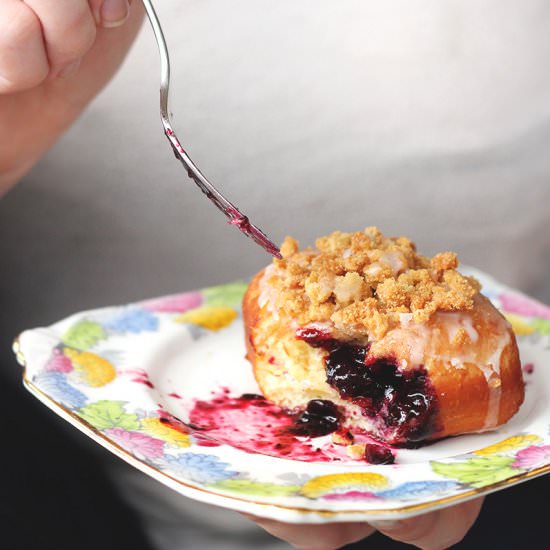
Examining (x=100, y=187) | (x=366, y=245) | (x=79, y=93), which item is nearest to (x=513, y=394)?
(x=366, y=245)

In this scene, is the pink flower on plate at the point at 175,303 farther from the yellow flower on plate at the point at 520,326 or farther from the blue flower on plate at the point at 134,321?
the yellow flower on plate at the point at 520,326

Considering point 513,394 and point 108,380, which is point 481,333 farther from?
point 108,380

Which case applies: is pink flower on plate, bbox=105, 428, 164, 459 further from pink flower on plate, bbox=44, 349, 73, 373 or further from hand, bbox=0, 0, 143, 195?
hand, bbox=0, 0, 143, 195

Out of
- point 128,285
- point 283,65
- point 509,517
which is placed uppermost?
point 283,65

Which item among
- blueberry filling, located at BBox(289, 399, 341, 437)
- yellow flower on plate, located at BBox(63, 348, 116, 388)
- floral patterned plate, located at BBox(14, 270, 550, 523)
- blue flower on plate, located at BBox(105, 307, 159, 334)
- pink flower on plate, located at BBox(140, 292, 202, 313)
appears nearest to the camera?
floral patterned plate, located at BBox(14, 270, 550, 523)

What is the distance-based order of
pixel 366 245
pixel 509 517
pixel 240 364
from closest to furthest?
pixel 366 245, pixel 240 364, pixel 509 517

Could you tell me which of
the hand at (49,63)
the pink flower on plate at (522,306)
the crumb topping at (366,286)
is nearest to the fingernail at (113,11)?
the hand at (49,63)

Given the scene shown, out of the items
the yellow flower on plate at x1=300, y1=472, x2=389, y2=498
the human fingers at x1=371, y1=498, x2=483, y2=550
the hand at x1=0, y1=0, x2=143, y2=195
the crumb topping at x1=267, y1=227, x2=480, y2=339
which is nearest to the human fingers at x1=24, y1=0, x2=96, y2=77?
the hand at x1=0, y1=0, x2=143, y2=195
